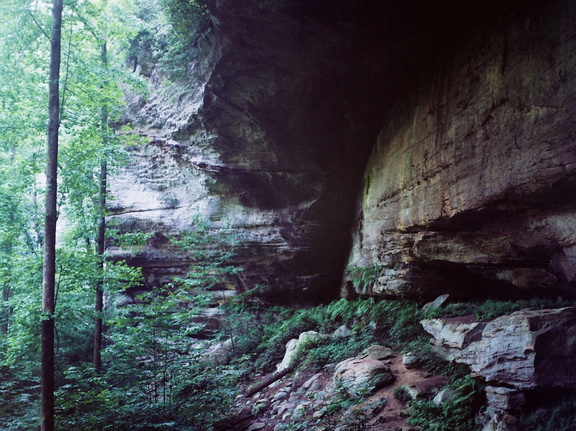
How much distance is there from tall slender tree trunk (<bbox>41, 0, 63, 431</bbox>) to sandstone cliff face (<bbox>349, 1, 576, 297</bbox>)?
7.41 m

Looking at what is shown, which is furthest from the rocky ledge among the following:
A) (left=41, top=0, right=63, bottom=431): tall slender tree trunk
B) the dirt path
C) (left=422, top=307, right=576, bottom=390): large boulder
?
(left=41, top=0, right=63, bottom=431): tall slender tree trunk

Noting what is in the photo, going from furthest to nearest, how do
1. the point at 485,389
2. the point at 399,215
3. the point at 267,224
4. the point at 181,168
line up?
1. the point at 181,168
2. the point at 267,224
3. the point at 399,215
4. the point at 485,389

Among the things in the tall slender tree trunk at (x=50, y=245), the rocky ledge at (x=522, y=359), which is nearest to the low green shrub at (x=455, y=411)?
the rocky ledge at (x=522, y=359)

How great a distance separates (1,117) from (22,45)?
1.68 metres

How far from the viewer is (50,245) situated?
7.18 metres

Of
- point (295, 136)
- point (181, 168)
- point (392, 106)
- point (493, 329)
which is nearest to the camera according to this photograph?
point (493, 329)

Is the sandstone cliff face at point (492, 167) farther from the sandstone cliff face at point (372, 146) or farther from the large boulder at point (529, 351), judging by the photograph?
the large boulder at point (529, 351)

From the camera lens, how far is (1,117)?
26.9ft

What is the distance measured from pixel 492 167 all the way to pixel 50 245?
8057 millimetres

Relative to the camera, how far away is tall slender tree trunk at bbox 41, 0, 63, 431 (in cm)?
656

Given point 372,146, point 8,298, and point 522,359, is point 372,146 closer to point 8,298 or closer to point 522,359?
point 522,359

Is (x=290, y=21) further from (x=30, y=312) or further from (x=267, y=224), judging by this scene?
(x=30, y=312)

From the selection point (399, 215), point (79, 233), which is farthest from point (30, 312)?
point (399, 215)

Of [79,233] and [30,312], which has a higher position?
[79,233]
